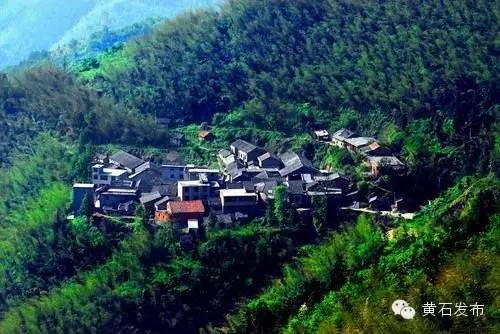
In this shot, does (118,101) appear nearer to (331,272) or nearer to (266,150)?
(266,150)

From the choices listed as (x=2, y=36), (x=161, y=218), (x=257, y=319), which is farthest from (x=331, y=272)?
(x=2, y=36)

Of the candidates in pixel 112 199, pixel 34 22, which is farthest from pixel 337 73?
pixel 34 22

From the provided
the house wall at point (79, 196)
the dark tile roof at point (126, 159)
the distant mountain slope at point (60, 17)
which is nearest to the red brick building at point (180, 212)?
the house wall at point (79, 196)

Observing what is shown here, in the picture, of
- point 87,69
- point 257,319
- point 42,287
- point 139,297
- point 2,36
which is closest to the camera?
point 257,319

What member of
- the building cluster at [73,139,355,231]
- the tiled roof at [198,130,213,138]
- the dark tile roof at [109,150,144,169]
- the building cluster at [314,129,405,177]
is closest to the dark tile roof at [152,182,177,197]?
the building cluster at [73,139,355,231]

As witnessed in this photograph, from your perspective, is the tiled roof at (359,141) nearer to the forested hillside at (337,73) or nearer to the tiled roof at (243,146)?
the forested hillside at (337,73)

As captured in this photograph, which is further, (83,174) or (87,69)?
(87,69)

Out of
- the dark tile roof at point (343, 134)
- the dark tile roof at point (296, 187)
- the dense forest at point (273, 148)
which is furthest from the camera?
the dark tile roof at point (343, 134)
